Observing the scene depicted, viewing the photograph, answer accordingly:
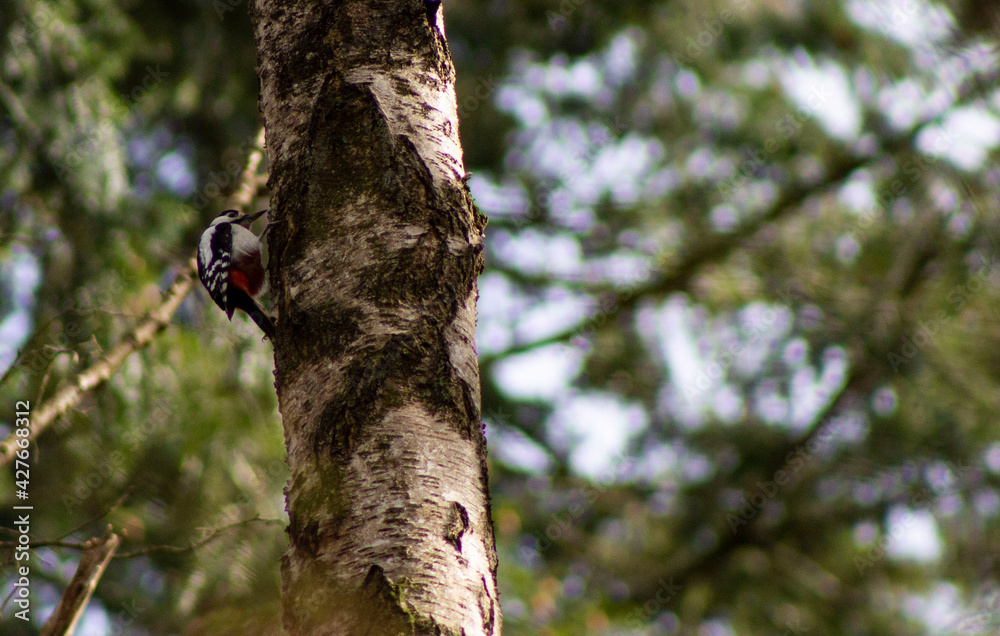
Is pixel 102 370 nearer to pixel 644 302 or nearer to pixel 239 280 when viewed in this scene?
pixel 239 280

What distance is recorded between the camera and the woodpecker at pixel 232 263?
3923mm

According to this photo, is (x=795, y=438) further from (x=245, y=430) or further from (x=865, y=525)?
(x=245, y=430)

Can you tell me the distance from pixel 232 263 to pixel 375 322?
3.07m

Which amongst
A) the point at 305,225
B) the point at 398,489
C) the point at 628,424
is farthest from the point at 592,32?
the point at 398,489

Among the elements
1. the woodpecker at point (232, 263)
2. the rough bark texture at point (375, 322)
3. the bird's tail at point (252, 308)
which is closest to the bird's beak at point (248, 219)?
the woodpecker at point (232, 263)

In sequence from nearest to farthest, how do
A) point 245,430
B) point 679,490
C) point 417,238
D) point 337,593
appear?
point 337,593 < point 417,238 < point 245,430 < point 679,490

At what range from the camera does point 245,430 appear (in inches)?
146

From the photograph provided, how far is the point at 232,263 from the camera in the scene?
13.5 feet

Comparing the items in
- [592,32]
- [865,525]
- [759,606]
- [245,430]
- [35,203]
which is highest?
[592,32]

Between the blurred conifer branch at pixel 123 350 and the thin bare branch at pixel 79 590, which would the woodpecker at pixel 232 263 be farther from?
the thin bare branch at pixel 79 590

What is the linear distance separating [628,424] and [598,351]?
0.62m

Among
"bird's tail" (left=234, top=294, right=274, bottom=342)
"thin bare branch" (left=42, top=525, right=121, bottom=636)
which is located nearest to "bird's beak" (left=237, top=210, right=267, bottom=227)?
"bird's tail" (left=234, top=294, right=274, bottom=342)

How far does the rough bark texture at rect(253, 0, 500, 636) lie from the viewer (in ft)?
3.55

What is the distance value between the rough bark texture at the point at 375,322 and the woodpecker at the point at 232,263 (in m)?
2.26
